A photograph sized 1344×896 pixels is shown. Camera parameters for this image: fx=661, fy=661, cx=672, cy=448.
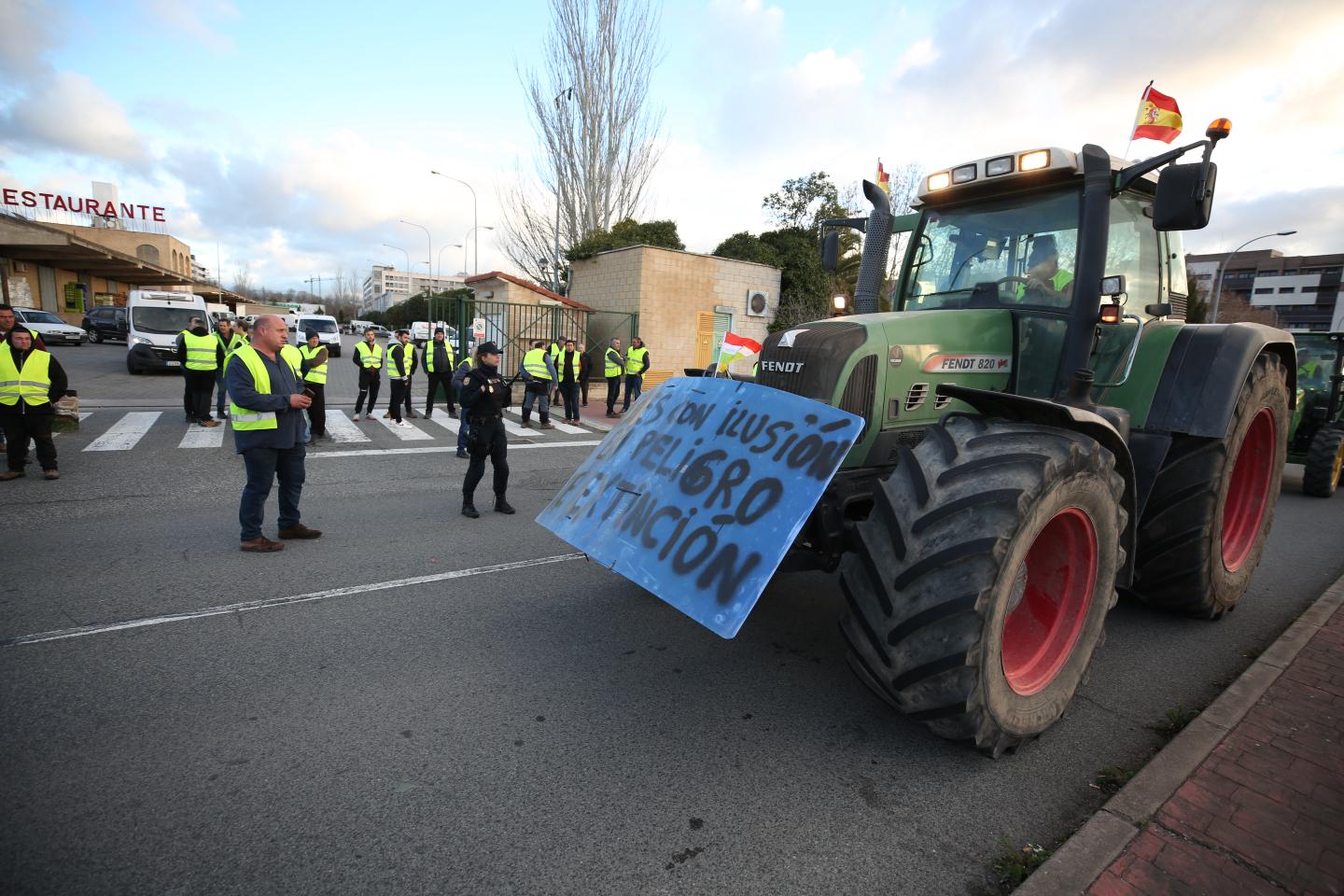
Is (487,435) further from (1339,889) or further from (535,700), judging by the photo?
(1339,889)

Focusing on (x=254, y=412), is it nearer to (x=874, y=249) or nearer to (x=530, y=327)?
(x=874, y=249)

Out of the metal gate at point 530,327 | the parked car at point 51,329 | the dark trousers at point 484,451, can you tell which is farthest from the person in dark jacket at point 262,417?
the parked car at point 51,329

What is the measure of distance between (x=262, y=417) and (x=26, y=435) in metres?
4.61

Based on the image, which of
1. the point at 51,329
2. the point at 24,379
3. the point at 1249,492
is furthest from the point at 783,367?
the point at 51,329

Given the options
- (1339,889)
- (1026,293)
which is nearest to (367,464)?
(1026,293)

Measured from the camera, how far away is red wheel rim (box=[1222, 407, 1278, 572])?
15.6 feet

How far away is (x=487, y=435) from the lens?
6840 mm

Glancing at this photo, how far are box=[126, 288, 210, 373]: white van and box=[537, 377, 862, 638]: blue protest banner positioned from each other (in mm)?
19534

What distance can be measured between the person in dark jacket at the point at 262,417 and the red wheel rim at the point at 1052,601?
536 cm

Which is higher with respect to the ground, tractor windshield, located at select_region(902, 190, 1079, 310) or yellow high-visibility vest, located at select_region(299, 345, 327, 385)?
tractor windshield, located at select_region(902, 190, 1079, 310)

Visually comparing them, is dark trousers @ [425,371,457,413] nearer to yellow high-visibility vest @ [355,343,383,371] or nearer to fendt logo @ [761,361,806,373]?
yellow high-visibility vest @ [355,343,383,371]

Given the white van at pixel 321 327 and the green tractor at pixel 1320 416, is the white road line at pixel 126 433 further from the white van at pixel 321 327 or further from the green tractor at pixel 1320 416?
the white van at pixel 321 327

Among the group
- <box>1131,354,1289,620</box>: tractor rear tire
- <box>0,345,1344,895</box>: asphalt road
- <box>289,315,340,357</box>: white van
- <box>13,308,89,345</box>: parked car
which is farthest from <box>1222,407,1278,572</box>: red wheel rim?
<box>13,308,89,345</box>: parked car

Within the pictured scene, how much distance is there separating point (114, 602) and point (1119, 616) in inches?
265
